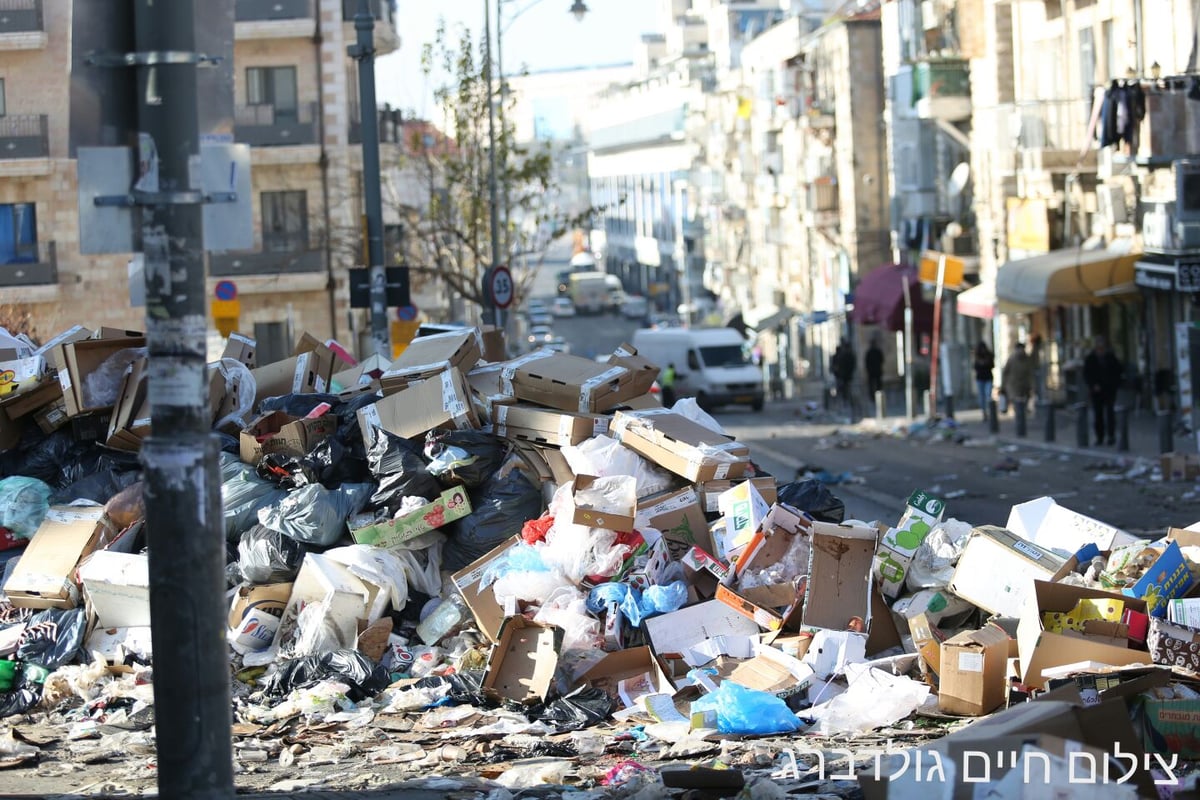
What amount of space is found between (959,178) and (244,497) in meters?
32.9

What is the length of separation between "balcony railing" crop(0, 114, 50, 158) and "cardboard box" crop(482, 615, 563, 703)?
29483 millimetres

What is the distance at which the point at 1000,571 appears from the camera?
812 cm

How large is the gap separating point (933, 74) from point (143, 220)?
37.0 metres

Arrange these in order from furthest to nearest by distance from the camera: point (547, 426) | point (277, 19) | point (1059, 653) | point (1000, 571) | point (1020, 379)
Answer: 1. point (277, 19)
2. point (1020, 379)
3. point (547, 426)
4. point (1000, 571)
5. point (1059, 653)

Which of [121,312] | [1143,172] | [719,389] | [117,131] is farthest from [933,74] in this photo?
[117,131]

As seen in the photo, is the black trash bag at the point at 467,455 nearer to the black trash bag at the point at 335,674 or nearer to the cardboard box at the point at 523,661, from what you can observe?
the black trash bag at the point at 335,674

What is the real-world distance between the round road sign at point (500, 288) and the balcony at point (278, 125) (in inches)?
614

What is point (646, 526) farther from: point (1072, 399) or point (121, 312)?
point (121, 312)

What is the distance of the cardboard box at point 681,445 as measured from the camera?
972cm

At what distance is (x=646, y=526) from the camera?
923 centimetres

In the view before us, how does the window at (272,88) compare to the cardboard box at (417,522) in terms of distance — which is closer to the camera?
the cardboard box at (417,522)

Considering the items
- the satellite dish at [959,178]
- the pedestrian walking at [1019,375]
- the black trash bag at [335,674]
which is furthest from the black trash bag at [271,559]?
the satellite dish at [959,178]

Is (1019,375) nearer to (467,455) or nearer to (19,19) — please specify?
(467,455)

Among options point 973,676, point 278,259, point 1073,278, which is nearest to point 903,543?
point 973,676
